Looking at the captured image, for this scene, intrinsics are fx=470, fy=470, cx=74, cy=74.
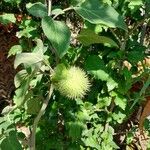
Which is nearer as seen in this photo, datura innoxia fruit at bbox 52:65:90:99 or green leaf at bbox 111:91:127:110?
datura innoxia fruit at bbox 52:65:90:99

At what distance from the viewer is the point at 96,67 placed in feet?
8.30

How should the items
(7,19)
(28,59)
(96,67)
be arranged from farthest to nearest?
(7,19) → (96,67) → (28,59)

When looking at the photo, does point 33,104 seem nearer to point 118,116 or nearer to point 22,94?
point 22,94

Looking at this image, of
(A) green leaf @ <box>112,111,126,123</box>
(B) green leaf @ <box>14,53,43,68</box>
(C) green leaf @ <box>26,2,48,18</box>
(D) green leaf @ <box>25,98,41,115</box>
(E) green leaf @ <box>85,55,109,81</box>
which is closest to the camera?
(B) green leaf @ <box>14,53,43,68</box>

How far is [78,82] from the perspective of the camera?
1.62 m

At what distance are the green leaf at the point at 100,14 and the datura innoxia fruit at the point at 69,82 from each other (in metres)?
0.19

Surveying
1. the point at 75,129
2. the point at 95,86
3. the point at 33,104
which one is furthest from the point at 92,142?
the point at 33,104

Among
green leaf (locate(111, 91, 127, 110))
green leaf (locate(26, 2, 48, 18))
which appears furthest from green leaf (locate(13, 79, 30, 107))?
green leaf (locate(111, 91, 127, 110))

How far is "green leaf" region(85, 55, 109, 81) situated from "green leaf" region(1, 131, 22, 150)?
94cm

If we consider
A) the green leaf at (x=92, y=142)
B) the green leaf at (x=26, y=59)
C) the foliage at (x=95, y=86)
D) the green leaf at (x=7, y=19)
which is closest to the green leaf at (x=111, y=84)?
the foliage at (x=95, y=86)

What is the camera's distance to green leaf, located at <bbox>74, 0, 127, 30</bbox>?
4.57 feet

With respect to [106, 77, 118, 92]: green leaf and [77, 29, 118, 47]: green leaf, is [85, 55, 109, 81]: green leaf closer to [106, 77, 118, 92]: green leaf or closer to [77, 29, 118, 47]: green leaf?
[106, 77, 118, 92]: green leaf

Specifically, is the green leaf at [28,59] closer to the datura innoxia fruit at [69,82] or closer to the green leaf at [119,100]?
the datura innoxia fruit at [69,82]

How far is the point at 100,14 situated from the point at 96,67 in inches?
44.0
